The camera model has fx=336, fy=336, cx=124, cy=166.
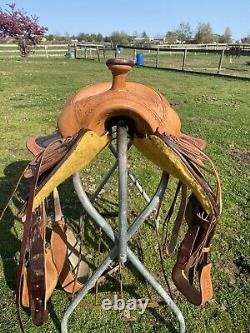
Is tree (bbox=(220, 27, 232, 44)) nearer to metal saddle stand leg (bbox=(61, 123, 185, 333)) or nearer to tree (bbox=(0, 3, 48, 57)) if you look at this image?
tree (bbox=(0, 3, 48, 57))

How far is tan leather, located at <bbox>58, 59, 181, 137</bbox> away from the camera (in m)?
1.44

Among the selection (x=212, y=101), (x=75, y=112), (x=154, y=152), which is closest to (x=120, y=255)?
(x=154, y=152)

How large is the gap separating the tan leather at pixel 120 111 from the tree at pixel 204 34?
51.3m

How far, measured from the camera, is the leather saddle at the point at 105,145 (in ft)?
4.79

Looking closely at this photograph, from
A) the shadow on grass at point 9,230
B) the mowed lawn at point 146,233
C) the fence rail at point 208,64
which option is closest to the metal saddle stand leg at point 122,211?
the mowed lawn at point 146,233

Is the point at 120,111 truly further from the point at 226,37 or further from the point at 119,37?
the point at 226,37

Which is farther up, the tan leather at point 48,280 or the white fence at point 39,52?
the tan leather at point 48,280

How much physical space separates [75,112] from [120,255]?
841 mm

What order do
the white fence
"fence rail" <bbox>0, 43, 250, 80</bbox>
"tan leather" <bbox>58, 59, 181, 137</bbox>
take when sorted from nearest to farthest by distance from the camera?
"tan leather" <bbox>58, 59, 181, 137</bbox> → "fence rail" <bbox>0, 43, 250, 80</bbox> → the white fence

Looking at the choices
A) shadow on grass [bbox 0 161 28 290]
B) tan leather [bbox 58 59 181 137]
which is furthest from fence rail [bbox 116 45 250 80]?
tan leather [bbox 58 59 181 137]

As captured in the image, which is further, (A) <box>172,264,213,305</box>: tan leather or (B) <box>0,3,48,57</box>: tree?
(B) <box>0,3,48,57</box>: tree

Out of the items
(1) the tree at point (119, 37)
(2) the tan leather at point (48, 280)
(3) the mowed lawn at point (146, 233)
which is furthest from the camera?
(1) the tree at point (119, 37)

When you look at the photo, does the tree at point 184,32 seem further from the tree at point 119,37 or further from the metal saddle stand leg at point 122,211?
the metal saddle stand leg at point 122,211

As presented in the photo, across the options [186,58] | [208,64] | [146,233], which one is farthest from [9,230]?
[186,58]
